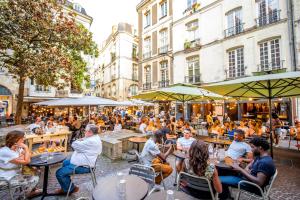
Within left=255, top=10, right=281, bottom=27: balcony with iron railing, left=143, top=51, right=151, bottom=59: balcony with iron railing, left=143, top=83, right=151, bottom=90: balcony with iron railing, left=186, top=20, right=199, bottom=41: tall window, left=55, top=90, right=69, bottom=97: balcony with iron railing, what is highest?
left=186, top=20, right=199, bottom=41: tall window

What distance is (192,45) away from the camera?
18.0 m

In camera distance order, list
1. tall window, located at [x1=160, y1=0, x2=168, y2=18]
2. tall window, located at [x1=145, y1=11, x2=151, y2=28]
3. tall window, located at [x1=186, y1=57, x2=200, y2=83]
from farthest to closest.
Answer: tall window, located at [x1=145, y1=11, x2=151, y2=28] → tall window, located at [x1=160, y1=0, x2=168, y2=18] → tall window, located at [x1=186, y1=57, x2=200, y2=83]

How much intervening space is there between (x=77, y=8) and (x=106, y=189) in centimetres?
2956

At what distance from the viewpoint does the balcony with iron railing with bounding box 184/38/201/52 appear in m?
17.4

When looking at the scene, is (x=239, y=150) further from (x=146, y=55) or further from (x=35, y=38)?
(x=146, y=55)

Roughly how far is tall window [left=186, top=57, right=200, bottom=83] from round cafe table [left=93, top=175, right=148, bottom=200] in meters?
15.8

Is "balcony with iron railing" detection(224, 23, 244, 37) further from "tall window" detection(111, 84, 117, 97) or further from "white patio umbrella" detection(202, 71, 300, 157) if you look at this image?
"tall window" detection(111, 84, 117, 97)

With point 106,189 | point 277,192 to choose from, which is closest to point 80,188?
point 106,189

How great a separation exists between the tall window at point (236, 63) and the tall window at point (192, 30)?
4.43 metres

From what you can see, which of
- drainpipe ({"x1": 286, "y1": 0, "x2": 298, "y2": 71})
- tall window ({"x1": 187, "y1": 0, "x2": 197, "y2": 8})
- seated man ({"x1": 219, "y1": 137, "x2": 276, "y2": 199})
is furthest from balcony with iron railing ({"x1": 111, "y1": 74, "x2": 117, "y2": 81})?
seated man ({"x1": 219, "y1": 137, "x2": 276, "y2": 199})

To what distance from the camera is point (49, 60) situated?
9297mm

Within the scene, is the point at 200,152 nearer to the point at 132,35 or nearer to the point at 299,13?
the point at 299,13

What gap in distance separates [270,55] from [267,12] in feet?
10.7

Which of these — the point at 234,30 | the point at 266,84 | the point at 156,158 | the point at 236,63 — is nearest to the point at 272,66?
the point at 236,63
